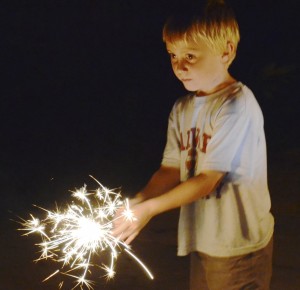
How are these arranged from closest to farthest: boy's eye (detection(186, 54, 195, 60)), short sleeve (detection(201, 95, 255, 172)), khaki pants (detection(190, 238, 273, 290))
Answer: short sleeve (detection(201, 95, 255, 172))
boy's eye (detection(186, 54, 195, 60))
khaki pants (detection(190, 238, 273, 290))

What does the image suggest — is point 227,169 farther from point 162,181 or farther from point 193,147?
point 162,181

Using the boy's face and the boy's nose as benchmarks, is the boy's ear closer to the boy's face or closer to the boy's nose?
the boy's face

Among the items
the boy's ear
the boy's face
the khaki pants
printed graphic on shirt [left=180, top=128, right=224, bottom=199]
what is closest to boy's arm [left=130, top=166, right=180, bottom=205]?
printed graphic on shirt [left=180, top=128, right=224, bottom=199]

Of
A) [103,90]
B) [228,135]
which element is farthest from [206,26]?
[103,90]

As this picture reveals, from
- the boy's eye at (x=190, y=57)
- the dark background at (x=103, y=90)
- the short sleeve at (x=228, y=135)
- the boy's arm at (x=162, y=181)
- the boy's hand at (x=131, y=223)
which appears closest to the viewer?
the boy's hand at (x=131, y=223)

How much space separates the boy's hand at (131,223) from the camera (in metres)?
2.31

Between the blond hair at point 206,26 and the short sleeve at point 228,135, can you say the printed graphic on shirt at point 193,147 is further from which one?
the blond hair at point 206,26

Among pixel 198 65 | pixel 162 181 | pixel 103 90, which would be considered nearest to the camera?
pixel 198 65

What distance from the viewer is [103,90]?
1267cm

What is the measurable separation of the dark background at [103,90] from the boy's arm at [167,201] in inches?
253

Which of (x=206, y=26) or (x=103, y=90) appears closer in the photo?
(x=206, y=26)

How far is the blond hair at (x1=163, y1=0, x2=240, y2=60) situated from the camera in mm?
2557

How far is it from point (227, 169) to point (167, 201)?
10.7 inches

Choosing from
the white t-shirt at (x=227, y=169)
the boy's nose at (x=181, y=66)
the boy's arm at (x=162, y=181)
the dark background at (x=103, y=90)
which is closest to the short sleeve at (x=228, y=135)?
the white t-shirt at (x=227, y=169)
